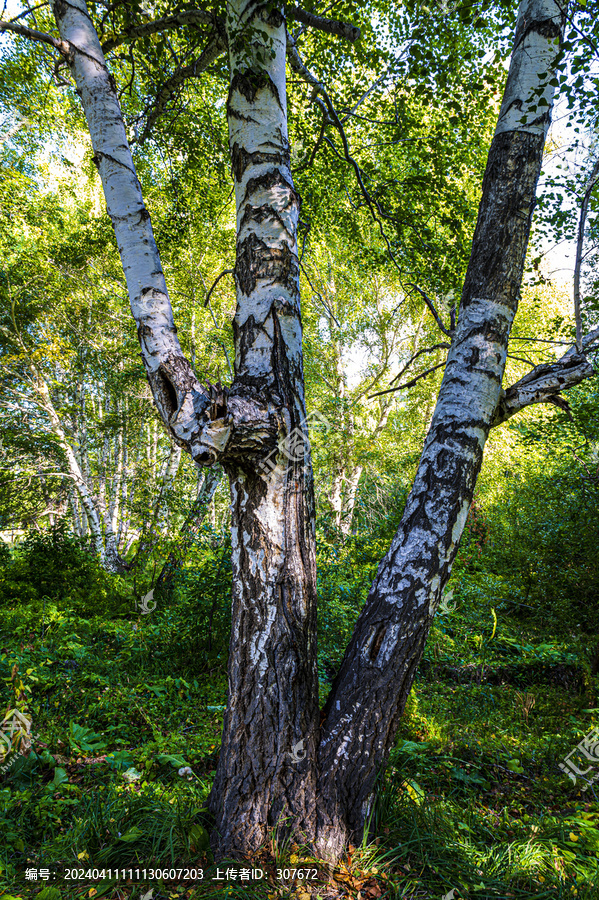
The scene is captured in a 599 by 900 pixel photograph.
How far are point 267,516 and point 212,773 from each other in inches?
70.3

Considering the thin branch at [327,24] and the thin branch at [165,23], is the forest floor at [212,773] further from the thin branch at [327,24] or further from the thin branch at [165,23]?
the thin branch at [165,23]

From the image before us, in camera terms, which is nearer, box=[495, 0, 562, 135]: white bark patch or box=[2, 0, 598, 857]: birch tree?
box=[2, 0, 598, 857]: birch tree

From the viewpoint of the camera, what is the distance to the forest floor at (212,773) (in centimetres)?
162

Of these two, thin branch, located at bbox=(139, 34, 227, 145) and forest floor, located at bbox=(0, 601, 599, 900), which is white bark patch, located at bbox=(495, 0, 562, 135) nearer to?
thin branch, located at bbox=(139, 34, 227, 145)

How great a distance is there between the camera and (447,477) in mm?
1815

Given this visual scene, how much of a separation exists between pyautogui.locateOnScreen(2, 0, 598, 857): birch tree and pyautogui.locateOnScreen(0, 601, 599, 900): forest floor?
0.57 feet

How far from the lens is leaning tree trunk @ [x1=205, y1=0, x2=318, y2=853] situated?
167 cm

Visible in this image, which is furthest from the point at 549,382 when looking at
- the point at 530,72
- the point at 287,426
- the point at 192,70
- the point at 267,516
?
the point at 192,70

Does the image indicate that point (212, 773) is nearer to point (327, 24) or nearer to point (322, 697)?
point (322, 697)

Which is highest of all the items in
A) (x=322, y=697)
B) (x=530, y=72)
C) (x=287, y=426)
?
(x=530, y=72)

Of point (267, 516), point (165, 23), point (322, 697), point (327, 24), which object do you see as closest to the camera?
point (267, 516)

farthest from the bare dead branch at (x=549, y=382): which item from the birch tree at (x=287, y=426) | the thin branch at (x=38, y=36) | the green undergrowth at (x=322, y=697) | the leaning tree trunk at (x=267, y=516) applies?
the thin branch at (x=38, y=36)

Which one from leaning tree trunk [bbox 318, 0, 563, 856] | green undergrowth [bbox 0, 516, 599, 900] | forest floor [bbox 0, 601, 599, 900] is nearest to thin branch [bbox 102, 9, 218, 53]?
leaning tree trunk [bbox 318, 0, 563, 856]

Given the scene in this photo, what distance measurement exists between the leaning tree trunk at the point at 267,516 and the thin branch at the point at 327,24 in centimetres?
31
